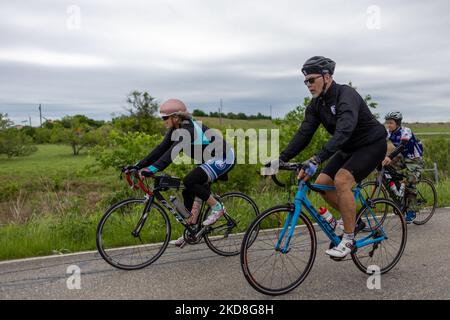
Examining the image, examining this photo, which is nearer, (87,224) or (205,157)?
(205,157)

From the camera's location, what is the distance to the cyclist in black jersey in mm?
4371

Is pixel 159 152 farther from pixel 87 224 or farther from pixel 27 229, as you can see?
pixel 27 229

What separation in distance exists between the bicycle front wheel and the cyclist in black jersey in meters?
1.84

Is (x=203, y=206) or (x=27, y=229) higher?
(x=203, y=206)

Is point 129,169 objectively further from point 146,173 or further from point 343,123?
point 343,123

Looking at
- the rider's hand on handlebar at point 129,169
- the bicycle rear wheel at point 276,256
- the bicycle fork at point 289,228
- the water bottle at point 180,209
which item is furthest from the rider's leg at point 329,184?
Result: the rider's hand on handlebar at point 129,169

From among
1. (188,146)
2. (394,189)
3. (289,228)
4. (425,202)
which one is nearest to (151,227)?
(188,146)

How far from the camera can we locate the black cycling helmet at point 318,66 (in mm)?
4562

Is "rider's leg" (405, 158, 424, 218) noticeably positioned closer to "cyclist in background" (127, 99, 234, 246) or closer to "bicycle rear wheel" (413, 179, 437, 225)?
"bicycle rear wheel" (413, 179, 437, 225)

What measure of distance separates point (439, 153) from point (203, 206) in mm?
21874
